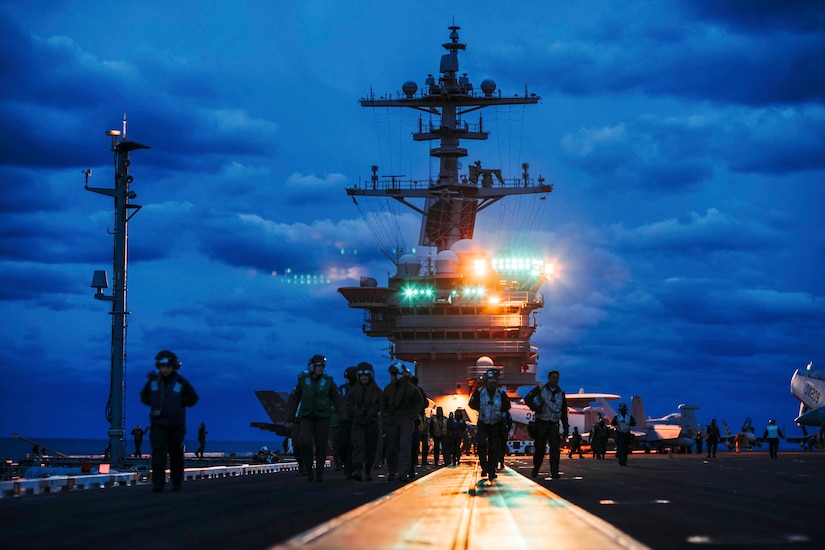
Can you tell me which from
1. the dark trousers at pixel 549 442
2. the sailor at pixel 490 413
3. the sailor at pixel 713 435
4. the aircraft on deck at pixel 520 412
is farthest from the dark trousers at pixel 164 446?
the aircraft on deck at pixel 520 412

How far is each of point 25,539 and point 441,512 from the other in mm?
3918

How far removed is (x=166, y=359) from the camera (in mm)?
15156

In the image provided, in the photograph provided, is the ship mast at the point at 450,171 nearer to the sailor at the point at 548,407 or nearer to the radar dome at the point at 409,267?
the radar dome at the point at 409,267

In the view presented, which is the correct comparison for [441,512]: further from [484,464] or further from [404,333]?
[404,333]

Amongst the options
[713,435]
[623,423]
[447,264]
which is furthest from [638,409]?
[623,423]

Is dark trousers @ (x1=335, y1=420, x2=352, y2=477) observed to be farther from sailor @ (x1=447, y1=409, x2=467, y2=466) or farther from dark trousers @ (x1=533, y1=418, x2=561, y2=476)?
sailor @ (x1=447, y1=409, x2=467, y2=466)

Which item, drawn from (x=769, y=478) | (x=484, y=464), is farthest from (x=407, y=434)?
(x=769, y=478)

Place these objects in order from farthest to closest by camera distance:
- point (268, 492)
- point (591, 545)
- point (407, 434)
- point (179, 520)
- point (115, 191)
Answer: point (115, 191) → point (407, 434) → point (268, 492) → point (179, 520) → point (591, 545)

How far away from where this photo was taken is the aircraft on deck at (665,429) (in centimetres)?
6994

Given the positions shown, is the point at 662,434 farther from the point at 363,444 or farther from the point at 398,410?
the point at 363,444

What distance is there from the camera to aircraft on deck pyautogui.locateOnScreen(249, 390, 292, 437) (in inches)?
2948

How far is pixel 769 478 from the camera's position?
21062 millimetres

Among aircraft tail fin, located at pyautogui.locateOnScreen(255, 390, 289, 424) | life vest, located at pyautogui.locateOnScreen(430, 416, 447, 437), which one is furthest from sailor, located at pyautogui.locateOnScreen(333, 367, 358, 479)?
aircraft tail fin, located at pyautogui.locateOnScreen(255, 390, 289, 424)

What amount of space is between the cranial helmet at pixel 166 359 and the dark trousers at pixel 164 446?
2.82 feet
